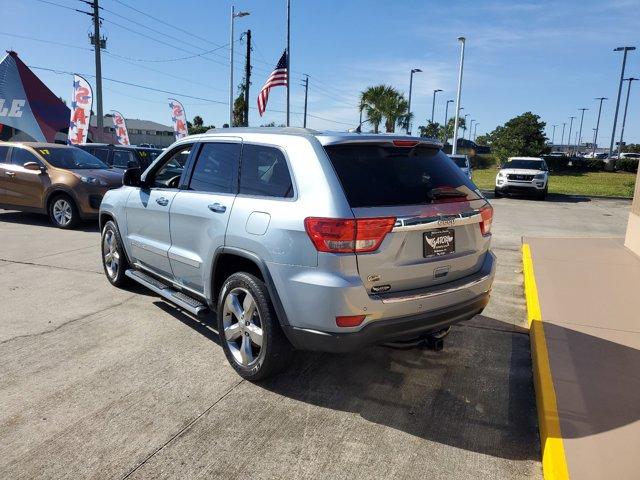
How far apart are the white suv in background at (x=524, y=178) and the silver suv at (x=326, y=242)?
17762 mm

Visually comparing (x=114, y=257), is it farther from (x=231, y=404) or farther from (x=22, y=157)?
(x=22, y=157)

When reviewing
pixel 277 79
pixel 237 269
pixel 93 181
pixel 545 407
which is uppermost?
pixel 277 79

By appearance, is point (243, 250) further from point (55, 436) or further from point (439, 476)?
point (439, 476)

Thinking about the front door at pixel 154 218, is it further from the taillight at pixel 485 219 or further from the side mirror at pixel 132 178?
the taillight at pixel 485 219

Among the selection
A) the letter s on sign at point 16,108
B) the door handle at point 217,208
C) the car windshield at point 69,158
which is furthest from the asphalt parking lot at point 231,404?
the letter s on sign at point 16,108

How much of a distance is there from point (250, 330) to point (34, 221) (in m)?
9.79

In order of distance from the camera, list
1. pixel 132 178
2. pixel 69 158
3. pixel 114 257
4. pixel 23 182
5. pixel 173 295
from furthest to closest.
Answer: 1. pixel 69 158
2. pixel 23 182
3. pixel 114 257
4. pixel 132 178
5. pixel 173 295

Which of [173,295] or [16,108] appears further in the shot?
[16,108]

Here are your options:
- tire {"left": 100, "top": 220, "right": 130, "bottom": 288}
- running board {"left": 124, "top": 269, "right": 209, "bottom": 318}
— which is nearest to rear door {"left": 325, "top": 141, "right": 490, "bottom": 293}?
running board {"left": 124, "top": 269, "right": 209, "bottom": 318}

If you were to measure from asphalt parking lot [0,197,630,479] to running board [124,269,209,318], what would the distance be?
0.38m

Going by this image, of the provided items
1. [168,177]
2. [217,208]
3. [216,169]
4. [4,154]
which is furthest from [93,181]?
[217,208]

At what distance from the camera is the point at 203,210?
12.9 feet

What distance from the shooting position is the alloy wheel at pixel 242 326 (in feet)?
11.5

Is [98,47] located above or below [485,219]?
above
